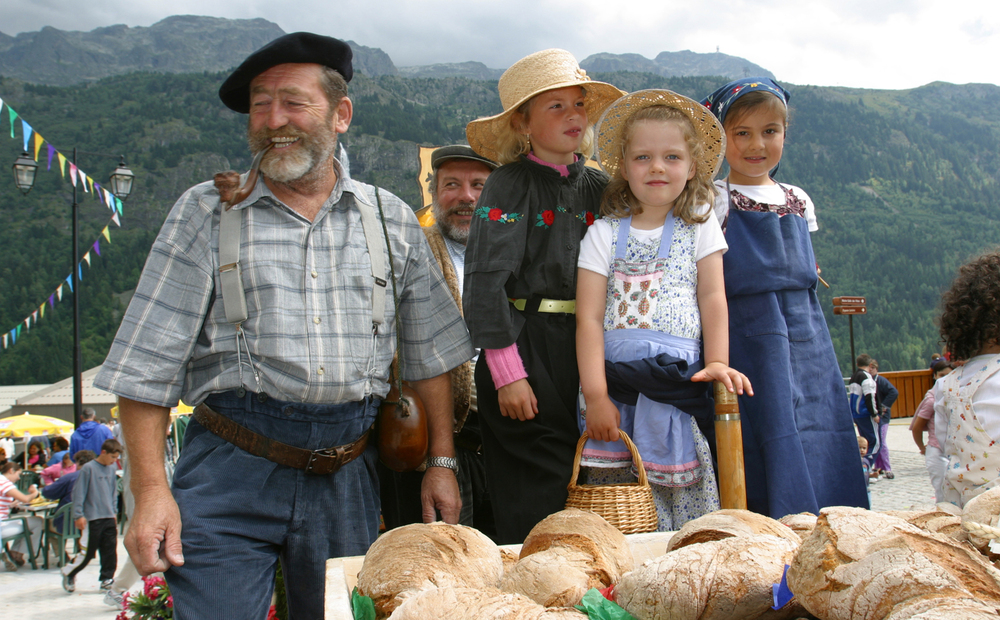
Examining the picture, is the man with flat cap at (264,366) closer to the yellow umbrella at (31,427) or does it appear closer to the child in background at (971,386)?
the child in background at (971,386)

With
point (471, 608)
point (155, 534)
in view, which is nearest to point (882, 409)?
point (155, 534)

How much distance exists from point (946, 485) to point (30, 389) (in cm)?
5535

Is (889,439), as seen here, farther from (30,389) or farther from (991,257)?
(30,389)

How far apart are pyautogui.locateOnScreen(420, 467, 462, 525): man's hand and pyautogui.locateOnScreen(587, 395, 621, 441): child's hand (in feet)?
1.78

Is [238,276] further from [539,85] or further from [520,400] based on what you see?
[539,85]

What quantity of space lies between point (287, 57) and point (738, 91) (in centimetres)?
153

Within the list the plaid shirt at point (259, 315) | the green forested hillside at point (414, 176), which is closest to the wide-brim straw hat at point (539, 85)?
the plaid shirt at point (259, 315)

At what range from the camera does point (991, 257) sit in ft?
9.36

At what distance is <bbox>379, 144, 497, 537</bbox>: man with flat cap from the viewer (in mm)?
3105

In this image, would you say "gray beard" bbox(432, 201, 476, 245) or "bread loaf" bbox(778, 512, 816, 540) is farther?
"gray beard" bbox(432, 201, 476, 245)

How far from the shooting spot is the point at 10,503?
967 cm

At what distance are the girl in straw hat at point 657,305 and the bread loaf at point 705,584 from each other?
3.80 ft

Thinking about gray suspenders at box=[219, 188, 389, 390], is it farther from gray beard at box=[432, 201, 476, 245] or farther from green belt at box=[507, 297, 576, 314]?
gray beard at box=[432, 201, 476, 245]

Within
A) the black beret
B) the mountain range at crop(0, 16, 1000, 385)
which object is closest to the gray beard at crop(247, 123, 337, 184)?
the black beret
